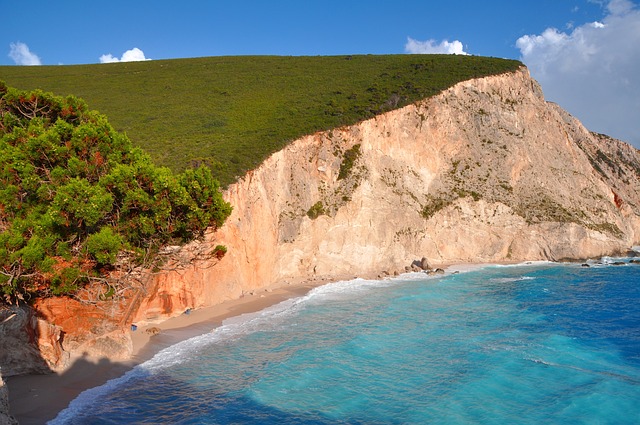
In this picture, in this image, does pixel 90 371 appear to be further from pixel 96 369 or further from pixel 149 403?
pixel 149 403

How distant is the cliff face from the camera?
1224 inches

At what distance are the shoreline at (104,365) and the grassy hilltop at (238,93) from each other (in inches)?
353

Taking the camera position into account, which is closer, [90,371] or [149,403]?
[149,403]

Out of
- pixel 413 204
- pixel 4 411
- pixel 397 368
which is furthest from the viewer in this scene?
pixel 413 204

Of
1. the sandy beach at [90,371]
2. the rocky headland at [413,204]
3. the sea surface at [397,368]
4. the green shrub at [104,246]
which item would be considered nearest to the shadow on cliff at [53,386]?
the sandy beach at [90,371]

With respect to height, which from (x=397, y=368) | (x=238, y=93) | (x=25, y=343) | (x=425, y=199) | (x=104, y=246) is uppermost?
(x=238, y=93)

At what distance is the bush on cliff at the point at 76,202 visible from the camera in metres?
14.4

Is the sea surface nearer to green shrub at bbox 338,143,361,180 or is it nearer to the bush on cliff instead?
the bush on cliff

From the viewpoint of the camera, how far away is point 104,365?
54.5 feet

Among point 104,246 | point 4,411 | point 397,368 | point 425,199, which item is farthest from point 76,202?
point 425,199

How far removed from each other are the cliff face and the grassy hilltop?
2289 millimetres

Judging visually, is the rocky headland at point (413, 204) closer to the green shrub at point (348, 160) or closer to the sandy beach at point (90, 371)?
the green shrub at point (348, 160)

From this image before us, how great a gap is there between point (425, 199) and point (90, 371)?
114ft

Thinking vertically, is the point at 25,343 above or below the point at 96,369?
above
